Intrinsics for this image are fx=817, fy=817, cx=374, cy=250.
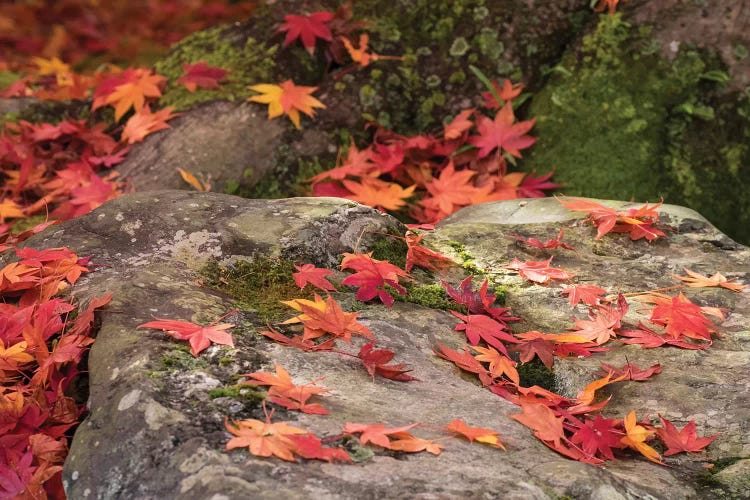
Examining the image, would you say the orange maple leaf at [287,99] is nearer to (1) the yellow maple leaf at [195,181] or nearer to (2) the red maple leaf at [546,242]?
(1) the yellow maple leaf at [195,181]

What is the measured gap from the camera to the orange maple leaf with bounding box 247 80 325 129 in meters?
4.22

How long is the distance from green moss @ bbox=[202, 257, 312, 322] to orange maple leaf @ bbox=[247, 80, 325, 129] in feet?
5.57

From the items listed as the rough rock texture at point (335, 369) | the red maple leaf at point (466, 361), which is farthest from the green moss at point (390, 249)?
the red maple leaf at point (466, 361)

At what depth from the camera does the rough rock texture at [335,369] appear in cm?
175

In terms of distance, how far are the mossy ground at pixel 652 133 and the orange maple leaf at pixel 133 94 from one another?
217cm

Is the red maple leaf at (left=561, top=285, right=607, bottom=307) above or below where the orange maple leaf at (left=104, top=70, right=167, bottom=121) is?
below

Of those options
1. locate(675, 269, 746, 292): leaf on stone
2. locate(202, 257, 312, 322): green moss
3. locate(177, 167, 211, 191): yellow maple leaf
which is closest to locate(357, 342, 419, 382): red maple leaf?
locate(202, 257, 312, 322): green moss

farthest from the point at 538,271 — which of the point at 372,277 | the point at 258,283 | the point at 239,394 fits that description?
the point at 239,394

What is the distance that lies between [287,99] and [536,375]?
2283mm

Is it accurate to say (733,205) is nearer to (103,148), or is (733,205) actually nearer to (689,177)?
(689,177)

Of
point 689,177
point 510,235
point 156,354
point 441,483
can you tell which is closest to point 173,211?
point 156,354

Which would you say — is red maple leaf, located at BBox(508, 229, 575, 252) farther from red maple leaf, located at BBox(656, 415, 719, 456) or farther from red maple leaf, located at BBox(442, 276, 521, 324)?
red maple leaf, located at BBox(656, 415, 719, 456)

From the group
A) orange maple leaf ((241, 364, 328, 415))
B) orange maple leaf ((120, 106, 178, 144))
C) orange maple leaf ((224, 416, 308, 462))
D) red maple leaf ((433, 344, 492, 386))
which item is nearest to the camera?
orange maple leaf ((224, 416, 308, 462))

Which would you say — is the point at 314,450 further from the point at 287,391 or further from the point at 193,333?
the point at 193,333
